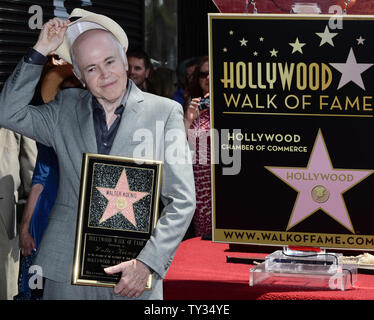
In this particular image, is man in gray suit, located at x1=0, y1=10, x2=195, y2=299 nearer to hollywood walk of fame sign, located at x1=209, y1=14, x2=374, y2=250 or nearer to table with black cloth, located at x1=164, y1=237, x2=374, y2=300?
table with black cloth, located at x1=164, y1=237, x2=374, y2=300

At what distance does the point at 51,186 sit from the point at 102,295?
106cm

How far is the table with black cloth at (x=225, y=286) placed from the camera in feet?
6.66

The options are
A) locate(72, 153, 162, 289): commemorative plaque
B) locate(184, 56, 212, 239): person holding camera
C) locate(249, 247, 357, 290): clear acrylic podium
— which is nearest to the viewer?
locate(72, 153, 162, 289): commemorative plaque

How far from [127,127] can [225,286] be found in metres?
0.57

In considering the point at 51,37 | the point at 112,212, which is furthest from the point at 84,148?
the point at 51,37

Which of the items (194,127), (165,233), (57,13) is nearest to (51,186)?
(194,127)

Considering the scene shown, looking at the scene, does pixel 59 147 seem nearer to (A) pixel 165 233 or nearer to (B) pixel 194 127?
(A) pixel 165 233

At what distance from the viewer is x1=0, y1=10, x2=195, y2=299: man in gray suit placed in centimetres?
196

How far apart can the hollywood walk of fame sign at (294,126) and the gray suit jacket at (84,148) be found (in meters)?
0.31

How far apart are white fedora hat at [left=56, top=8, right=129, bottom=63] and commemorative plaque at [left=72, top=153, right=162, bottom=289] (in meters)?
0.35

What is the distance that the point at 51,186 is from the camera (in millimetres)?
2959

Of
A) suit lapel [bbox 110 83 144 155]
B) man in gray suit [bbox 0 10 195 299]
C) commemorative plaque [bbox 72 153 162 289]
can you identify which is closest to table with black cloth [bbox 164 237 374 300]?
man in gray suit [bbox 0 10 195 299]

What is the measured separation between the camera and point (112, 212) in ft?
6.48

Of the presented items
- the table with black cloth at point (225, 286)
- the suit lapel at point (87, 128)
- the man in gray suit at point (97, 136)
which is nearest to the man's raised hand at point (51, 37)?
the man in gray suit at point (97, 136)
